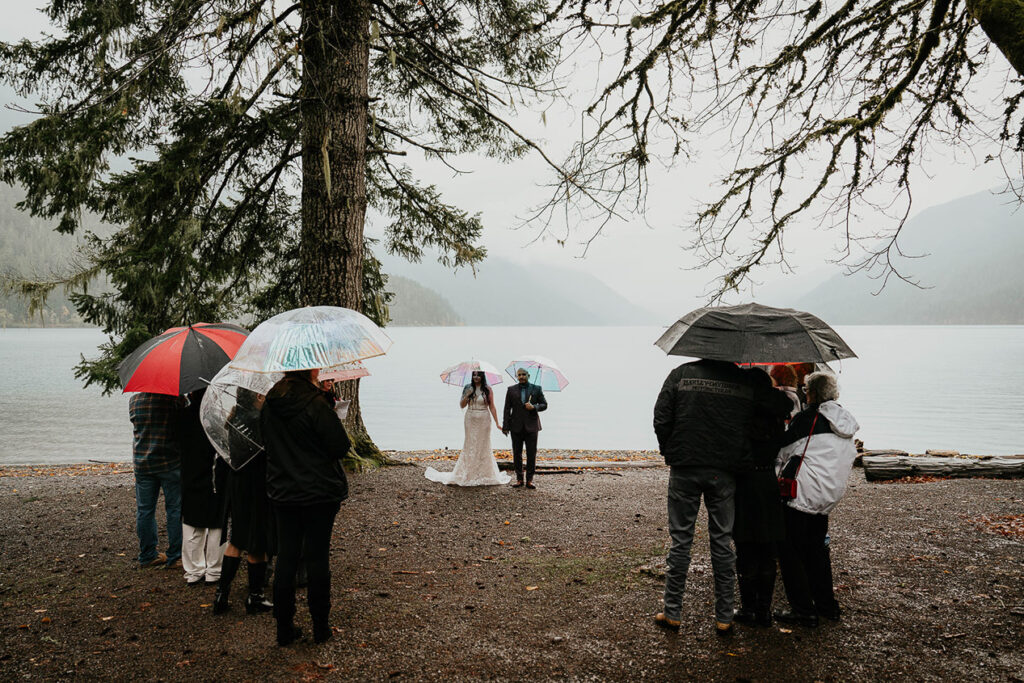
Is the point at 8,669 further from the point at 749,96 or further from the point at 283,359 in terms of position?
the point at 749,96

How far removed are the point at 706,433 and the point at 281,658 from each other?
111 inches

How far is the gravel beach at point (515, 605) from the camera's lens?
354cm

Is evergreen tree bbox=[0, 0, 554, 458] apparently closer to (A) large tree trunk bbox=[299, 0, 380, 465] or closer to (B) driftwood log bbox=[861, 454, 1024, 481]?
(A) large tree trunk bbox=[299, 0, 380, 465]

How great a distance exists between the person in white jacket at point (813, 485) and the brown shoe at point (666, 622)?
695 millimetres

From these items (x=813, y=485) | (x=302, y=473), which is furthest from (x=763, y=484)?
(x=302, y=473)

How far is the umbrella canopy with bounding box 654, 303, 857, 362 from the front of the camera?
3.71 m

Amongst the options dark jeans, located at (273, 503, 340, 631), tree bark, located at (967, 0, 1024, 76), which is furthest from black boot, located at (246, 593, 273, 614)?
tree bark, located at (967, 0, 1024, 76)

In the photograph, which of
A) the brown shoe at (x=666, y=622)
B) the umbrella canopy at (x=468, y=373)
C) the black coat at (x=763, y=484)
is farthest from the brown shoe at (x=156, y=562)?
the black coat at (x=763, y=484)

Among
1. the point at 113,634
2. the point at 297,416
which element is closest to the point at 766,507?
the point at 297,416

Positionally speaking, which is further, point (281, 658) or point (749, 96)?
point (749, 96)

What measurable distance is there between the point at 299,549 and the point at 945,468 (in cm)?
949

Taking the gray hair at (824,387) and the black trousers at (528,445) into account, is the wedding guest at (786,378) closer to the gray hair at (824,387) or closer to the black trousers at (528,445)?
the gray hair at (824,387)

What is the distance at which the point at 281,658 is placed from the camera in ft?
11.8

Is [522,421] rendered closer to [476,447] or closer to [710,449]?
[476,447]
